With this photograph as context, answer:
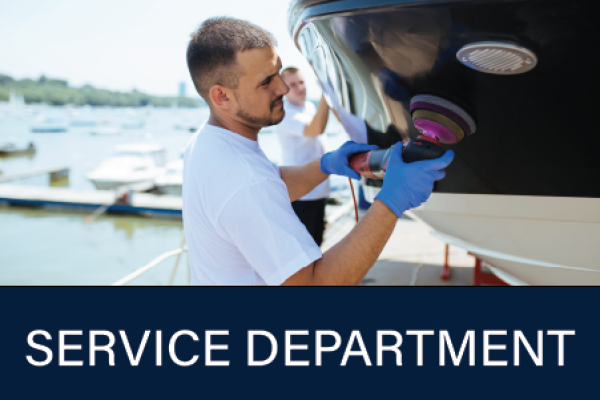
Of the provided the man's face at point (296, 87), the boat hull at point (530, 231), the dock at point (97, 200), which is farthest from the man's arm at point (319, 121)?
the dock at point (97, 200)

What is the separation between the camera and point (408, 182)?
113 cm

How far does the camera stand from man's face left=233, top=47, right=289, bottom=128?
3.77ft

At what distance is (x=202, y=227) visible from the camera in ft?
3.87

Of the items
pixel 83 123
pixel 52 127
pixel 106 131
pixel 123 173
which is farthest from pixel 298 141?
pixel 83 123

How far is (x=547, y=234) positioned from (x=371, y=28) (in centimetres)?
97

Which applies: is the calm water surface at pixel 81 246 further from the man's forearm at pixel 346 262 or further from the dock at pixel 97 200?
the man's forearm at pixel 346 262

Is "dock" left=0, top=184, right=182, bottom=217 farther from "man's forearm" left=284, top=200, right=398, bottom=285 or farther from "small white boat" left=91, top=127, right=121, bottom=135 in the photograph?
"small white boat" left=91, top=127, right=121, bottom=135

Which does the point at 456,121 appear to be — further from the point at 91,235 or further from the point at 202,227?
the point at 91,235

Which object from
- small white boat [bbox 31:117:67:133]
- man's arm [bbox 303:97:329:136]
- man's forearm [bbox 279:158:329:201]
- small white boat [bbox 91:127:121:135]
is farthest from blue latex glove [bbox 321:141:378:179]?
small white boat [bbox 31:117:67:133]

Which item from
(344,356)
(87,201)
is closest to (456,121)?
(344,356)

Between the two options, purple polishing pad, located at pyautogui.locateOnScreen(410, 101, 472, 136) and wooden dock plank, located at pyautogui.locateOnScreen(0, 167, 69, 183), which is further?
wooden dock plank, located at pyautogui.locateOnScreen(0, 167, 69, 183)

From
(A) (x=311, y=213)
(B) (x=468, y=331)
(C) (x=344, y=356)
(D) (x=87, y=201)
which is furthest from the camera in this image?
(D) (x=87, y=201)

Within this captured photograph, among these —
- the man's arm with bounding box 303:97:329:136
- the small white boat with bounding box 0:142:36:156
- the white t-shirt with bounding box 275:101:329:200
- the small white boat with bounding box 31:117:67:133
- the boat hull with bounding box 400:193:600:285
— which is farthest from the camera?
the small white boat with bounding box 31:117:67:133

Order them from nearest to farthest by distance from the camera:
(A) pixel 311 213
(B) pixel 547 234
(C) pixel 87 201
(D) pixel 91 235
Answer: (B) pixel 547 234
(A) pixel 311 213
(D) pixel 91 235
(C) pixel 87 201
